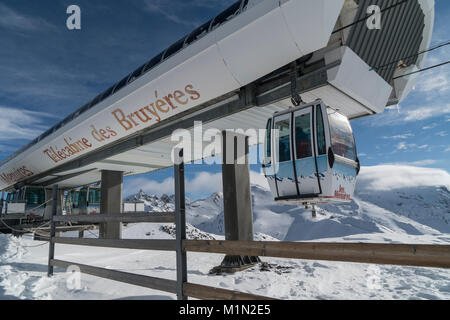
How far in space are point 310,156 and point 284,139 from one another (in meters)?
0.50

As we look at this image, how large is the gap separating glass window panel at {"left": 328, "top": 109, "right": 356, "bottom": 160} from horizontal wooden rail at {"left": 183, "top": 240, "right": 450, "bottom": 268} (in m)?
1.96

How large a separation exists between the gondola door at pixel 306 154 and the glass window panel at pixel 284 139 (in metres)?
0.10

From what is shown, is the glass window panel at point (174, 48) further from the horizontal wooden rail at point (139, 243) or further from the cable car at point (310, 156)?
the horizontal wooden rail at point (139, 243)

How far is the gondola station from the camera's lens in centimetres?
413

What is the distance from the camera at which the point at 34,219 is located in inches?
694

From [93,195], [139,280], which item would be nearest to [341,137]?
[139,280]

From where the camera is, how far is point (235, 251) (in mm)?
2756

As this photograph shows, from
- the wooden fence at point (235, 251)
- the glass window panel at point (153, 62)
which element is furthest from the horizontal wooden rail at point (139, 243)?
the glass window panel at point (153, 62)

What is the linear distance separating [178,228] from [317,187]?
6.62ft

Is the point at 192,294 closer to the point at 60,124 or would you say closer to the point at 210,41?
the point at 210,41

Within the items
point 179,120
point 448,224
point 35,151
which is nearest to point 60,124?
point 35,151

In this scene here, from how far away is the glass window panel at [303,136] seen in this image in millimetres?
4027

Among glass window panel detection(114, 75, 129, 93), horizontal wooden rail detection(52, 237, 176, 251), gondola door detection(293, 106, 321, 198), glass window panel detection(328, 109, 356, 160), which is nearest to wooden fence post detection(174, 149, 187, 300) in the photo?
horizontal wooden rail detection(52, 237, 176, 251)

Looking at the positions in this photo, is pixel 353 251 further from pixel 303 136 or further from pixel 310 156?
pixel 303 136
